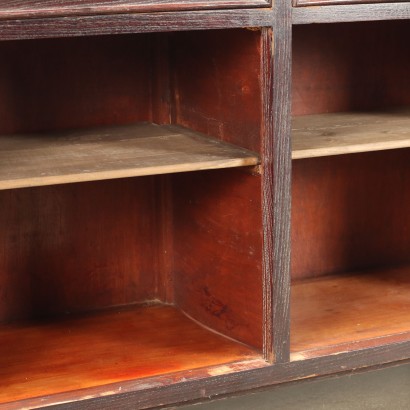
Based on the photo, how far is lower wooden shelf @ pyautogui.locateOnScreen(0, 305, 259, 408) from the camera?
81.6 inches

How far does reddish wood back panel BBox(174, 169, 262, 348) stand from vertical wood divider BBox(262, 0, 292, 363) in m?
0.03

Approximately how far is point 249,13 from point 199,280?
2.41 ft

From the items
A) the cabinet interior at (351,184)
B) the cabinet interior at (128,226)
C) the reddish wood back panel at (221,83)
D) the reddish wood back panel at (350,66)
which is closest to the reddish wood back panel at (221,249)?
the cabinet interior at (128,226)

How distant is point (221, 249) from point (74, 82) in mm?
584

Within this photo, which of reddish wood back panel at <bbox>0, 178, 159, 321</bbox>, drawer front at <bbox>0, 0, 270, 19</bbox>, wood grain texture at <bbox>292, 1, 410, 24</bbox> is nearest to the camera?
drawer front at <bbox>0, 0, 270, 19</bbox>

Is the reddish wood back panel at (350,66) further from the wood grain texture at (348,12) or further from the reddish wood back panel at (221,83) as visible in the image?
the wood grain texture at (348,12)

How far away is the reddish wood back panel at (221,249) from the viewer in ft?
6.97

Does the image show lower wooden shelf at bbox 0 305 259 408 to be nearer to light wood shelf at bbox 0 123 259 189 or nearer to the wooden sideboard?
the wooden sideboard

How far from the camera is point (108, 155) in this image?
83.1 inches

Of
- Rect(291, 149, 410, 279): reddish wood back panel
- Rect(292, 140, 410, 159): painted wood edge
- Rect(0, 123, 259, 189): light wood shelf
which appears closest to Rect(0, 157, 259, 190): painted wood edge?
Rect(0, 123, 259, 189): light wood shelf

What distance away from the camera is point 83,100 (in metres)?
2.44

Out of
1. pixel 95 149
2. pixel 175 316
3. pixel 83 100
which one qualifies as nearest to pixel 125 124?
pixel 83 100

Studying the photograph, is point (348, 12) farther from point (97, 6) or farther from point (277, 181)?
point (97, 6)

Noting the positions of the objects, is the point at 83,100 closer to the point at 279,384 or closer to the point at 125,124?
the point at 125,124
